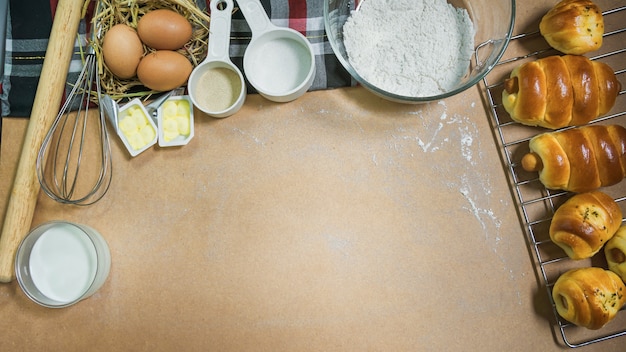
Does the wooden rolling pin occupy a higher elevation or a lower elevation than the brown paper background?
higher

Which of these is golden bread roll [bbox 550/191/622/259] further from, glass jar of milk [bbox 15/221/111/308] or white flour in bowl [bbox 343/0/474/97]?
glass jar of milk [bbox 15/221/111/308]

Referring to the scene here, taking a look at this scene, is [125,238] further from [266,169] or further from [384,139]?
[384,139]

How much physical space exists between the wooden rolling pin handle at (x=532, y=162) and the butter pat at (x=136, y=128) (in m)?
0.73

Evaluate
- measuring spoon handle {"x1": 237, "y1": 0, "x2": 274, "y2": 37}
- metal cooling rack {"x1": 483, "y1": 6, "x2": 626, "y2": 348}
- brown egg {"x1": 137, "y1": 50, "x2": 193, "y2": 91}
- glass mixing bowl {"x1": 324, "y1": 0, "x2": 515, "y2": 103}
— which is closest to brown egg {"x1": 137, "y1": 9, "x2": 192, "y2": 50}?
brown egg {"x1": 137, "y1": 50, "x2": 193, "y2": 91}

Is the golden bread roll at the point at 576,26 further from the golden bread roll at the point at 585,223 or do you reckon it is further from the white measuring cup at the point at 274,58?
the white measuring cup at the point at 274,58

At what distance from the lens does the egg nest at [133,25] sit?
96 cm

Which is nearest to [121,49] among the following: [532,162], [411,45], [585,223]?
[411,45]

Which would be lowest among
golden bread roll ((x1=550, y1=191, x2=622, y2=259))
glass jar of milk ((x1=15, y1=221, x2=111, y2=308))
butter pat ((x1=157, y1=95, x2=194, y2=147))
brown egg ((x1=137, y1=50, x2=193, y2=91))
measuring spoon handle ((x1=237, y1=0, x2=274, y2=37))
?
golden bread roll ((x1=550, y1=191, x2=622, y2=259))

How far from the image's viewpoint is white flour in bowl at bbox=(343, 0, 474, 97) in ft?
3.01

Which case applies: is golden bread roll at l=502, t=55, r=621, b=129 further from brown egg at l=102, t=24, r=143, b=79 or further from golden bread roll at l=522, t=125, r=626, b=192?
brown egg at l=102, t=24, r=143, b=79

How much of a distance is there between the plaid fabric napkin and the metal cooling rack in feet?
1.06

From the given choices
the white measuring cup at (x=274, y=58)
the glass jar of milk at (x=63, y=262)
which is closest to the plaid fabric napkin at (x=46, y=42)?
the white measuring cup at (x=274, y=58)

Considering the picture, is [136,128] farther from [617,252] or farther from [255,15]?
[617,252]

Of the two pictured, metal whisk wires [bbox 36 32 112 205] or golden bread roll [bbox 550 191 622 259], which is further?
metal whisk wires [bbox 36 32 112 205]
